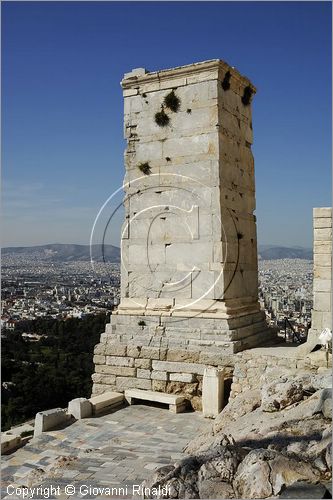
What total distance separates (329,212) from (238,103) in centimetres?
394

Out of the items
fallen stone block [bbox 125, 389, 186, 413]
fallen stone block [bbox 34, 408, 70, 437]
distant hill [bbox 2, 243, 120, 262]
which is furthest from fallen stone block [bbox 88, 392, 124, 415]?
distant hill [bbox 2, 243, 120, 262]

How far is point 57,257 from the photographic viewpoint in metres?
17.2

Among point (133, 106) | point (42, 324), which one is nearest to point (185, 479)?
point (133, 106)

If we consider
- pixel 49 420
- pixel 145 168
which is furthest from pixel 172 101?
pixel 49 420

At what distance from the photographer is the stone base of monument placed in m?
9.73

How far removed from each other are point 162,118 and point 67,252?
596cm

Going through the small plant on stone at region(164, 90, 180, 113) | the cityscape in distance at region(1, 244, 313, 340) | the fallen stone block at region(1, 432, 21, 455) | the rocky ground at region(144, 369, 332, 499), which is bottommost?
the fallen stone block at region(1, 432, 21, 455)

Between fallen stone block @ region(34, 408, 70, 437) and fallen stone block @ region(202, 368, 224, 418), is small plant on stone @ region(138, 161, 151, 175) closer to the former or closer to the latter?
fallen stone block @ region(202, 368, 224, 418)

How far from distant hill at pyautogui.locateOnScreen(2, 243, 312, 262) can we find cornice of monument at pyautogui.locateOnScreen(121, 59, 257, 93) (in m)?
3.63

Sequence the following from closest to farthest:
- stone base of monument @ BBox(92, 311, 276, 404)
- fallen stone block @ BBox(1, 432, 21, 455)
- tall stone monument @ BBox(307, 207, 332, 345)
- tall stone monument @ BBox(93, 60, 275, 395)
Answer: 1. fallen stone block @ BBox(1, 432, 21, 455)
2. tall stone monument @ BBox(307, 207, 332, 345)
3. stone base of monument @ BBox(92, 311, 276, 404)
4. tall stone monument @ BBox(93, 60, 275, 395)

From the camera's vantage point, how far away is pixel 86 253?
11523mm

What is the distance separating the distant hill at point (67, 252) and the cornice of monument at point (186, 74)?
3.62 metres

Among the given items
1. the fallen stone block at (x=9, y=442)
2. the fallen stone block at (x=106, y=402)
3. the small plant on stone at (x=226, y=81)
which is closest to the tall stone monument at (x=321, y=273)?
the small plant on stone at (x=226, y=81)

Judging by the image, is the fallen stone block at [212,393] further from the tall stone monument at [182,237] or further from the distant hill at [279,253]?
the distant hill at [279,253]
